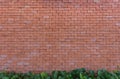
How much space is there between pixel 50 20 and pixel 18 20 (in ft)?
2.42

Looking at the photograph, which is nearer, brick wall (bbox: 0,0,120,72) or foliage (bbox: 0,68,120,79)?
foliage (bbox: 0,68,120,79)

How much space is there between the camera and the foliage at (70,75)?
676 cm

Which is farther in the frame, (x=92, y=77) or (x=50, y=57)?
(x=50, y=57)

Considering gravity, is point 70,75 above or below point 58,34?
below

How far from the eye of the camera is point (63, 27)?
24.6 ft

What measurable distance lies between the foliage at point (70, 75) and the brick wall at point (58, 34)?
13.0 inches

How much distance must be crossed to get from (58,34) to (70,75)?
3.73 feet

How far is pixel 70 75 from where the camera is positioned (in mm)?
6797

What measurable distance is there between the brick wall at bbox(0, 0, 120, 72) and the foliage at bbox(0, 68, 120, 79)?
33 cm

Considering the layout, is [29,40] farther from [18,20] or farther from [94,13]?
[94,13]

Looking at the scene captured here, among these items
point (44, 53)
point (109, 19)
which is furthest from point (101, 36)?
point (44, 53)

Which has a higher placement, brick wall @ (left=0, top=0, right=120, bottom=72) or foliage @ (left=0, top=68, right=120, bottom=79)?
brick wall @ (left=0, top=0, right=120, bottom=72)

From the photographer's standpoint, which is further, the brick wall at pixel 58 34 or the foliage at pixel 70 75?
the brick wall at pixel 58 34

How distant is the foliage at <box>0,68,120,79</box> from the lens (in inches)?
266
